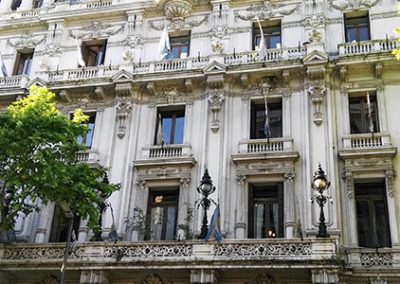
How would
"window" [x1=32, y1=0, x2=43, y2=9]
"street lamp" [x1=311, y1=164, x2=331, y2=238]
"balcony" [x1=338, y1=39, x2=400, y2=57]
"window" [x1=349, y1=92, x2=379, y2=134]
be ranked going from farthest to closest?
1. "window" [x1=32, y1=0, x2=43, y2=9]
2. "balcony" [x1=338, y1=39, x2=400, y2=57]
3. "window" [x1=349, y1=92, x2=379, y2=134]
4. "street lamp" [x1=311, y1=164, x2=331, y2=238]

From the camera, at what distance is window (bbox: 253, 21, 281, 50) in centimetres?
2598

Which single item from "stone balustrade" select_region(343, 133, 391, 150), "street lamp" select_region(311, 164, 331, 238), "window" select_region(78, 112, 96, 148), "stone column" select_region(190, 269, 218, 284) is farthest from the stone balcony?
"window" select_region(78, 112, 96, 148)

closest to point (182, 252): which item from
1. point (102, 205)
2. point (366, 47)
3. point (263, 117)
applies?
point (102, 205)

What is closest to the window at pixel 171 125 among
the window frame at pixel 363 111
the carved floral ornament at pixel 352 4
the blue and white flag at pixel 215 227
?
the blue and white flag at pixel 215 227

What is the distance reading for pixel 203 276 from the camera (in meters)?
18.5

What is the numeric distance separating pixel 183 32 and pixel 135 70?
11.6 feet

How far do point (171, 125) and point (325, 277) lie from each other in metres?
10.6

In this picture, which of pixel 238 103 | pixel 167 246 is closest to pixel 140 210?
pixel 167 246

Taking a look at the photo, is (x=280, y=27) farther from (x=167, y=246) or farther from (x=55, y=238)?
(x=55, y=238)

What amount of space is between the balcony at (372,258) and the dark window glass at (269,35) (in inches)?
439

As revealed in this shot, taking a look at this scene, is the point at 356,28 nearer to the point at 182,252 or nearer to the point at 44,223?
the point at 182,252

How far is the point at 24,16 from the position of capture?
29.8 m

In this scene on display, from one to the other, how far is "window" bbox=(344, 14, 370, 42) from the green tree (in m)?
13.6

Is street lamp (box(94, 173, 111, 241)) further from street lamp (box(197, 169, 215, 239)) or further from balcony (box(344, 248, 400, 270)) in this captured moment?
balcony (box(344, 248, 400, 270))
